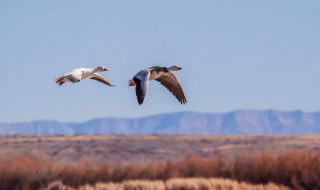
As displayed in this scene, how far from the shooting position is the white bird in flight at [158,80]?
10.7 m

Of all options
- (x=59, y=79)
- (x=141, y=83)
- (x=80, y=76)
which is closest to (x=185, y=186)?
(x=59, y=79)

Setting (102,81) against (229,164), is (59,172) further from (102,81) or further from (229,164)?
(102,81)

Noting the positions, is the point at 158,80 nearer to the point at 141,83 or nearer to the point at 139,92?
the point at 141,83

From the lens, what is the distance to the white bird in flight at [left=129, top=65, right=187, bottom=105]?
10.7 metres

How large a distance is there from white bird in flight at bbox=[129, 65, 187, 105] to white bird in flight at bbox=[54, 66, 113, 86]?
2.03ft

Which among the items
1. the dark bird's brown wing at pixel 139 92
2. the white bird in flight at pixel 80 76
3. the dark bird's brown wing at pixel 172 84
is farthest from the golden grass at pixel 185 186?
the dark bird's brown wing at pixel 139 92

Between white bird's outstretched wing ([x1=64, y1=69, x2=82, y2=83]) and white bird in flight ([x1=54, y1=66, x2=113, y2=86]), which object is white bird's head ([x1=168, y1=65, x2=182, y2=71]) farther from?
white bird's outstretched wing ([x1=64, y1=69, x2=82, y2=83])

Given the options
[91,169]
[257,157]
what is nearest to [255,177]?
[257,157]

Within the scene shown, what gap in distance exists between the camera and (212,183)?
3778cm

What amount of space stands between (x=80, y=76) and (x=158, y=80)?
→ 2.31 meters

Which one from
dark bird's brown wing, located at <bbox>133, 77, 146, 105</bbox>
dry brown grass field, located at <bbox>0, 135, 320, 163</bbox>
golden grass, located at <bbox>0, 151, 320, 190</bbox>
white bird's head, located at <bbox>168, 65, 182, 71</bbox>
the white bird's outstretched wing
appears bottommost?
golden grass, located at <bbox>0, 151, 320, 190</bbox>

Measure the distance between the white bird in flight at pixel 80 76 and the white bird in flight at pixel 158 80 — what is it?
620 millimetres

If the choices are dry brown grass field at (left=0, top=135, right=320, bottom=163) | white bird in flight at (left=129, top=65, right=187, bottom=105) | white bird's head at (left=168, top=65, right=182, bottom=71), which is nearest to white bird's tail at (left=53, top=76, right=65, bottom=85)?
white bird in flight at (left=129, top=65, right=187, bottom=105)

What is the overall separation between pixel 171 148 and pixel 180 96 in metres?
107
